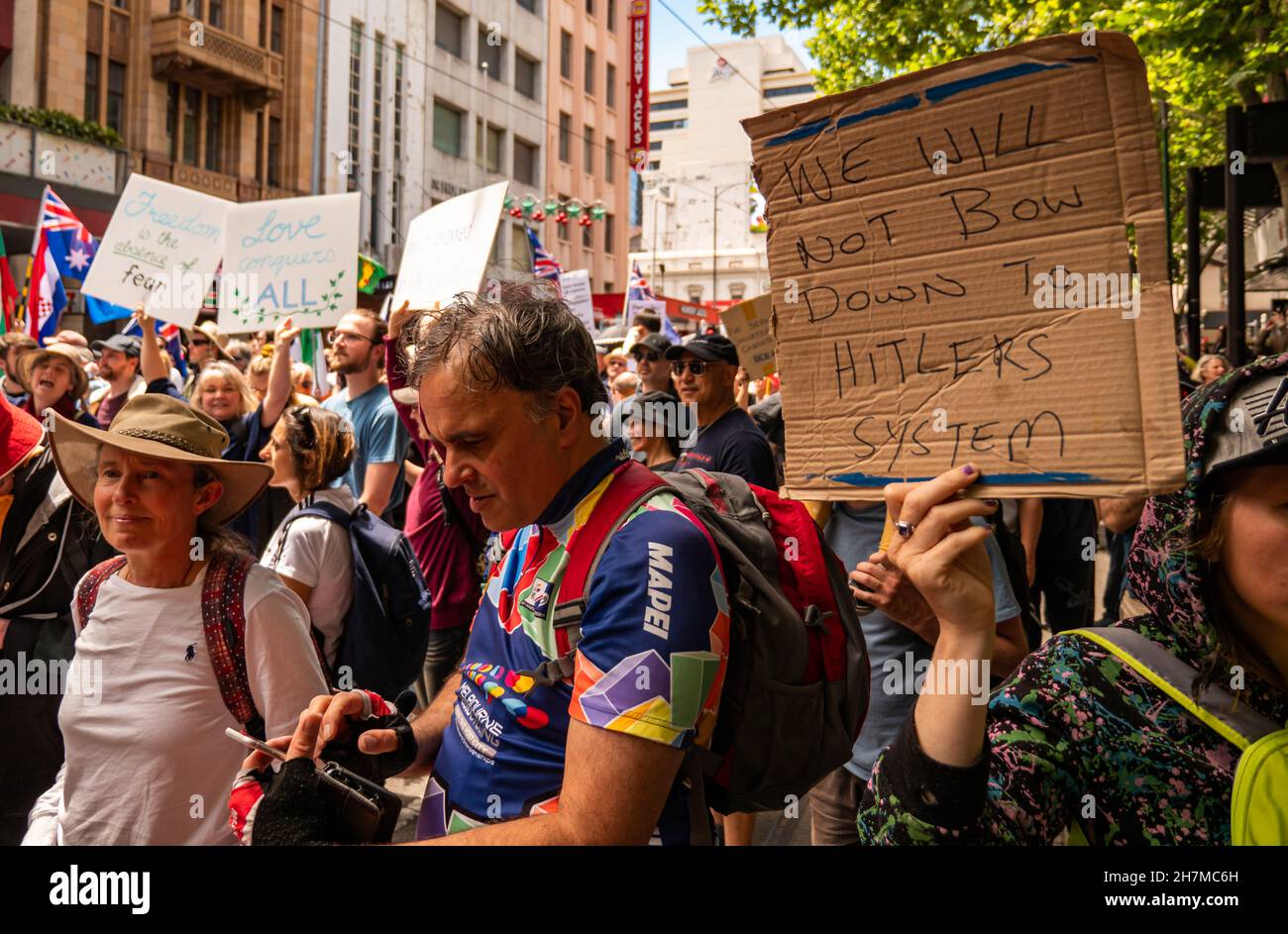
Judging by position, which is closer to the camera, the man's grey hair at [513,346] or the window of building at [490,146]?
the man's grey hair at [513,346]

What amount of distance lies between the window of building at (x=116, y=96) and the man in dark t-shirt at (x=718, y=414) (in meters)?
22.5

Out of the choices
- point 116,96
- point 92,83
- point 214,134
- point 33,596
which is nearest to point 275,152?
point 214,134

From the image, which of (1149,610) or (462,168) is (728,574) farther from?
(462,168)

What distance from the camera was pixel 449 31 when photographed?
3362cm

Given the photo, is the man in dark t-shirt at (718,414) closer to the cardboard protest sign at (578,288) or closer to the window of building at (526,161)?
the cardboard protest sign at (578,288)

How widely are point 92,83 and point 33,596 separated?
23.2 meters

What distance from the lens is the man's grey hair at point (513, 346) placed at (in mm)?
1740

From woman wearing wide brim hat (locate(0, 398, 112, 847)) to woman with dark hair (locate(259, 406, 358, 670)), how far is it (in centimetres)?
62

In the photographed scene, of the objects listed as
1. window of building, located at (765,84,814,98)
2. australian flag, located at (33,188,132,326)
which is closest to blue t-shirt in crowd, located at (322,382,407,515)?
australian flag, located at (33,188,132,326)

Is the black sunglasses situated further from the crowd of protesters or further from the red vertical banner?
the red vertical banner

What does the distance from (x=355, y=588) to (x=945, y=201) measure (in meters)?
2.63

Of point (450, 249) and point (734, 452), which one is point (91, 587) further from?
point (450, 249)

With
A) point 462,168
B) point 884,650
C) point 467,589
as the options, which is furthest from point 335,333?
point 462,168

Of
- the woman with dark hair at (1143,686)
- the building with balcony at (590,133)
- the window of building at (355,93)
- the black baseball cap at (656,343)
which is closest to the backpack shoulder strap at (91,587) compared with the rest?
the woman with dark hair at (1143,686)
